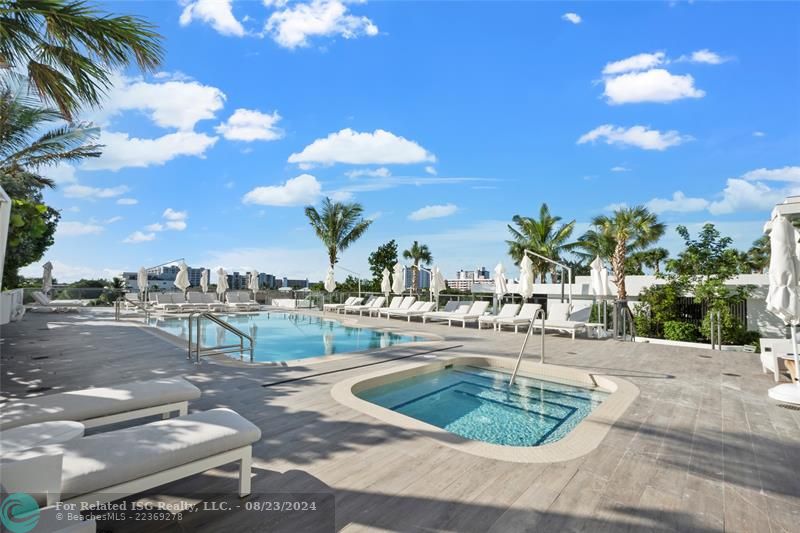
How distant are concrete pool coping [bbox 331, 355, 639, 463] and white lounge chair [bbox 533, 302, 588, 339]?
4.03 metres

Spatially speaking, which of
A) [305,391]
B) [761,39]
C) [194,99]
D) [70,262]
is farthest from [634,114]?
[70,262]

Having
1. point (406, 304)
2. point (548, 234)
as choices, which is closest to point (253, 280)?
point (406, 304)

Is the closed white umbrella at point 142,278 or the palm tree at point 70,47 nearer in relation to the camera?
the palm tree at point 70,47

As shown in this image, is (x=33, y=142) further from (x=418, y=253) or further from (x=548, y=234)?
(x=548, y=234)

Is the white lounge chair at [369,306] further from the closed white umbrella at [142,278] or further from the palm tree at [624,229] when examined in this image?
the palm tree at [624,229]

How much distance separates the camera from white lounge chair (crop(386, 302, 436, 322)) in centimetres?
1519

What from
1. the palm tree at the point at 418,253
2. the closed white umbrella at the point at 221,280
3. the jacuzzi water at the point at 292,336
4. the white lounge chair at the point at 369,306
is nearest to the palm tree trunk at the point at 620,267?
the white lounge chair at the point at 369,306

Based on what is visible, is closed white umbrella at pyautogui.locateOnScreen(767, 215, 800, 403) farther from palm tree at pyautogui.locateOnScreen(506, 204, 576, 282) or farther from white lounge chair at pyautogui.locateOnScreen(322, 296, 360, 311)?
palm tree at pyautogui.locateOnScreen(506, 204, 576, 282)

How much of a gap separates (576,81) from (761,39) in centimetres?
578

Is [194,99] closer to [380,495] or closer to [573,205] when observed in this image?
[380,495]

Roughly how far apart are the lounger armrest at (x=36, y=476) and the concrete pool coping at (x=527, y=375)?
2451 mm

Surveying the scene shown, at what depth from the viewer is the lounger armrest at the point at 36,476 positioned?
1.69 m

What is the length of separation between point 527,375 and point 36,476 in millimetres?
6321

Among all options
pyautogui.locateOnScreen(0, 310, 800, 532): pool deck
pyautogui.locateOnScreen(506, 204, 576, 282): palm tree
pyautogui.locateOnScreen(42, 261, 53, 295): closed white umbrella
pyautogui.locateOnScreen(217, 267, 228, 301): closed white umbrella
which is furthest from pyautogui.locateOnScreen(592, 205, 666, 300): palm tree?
pyautogui.locateOnScreen(42, 261, 53, 295): closed white umbrella
